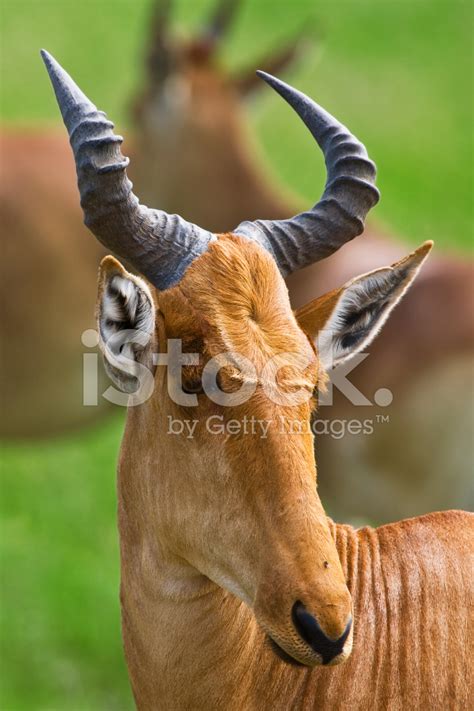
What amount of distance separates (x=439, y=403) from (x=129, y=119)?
6.45 m

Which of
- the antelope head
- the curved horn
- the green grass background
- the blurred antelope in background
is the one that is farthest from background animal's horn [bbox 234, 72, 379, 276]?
the green grass background

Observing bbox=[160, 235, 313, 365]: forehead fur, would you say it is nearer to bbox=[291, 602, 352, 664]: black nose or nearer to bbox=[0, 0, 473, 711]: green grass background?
bbox=[291, 602, 352, 664]: black nose

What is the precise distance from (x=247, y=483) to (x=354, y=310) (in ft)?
4.32

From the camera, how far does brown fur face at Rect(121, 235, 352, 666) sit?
18.9 feet

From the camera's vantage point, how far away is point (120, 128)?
23859 mm

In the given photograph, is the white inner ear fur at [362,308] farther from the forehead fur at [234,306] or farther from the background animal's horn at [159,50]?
the background animal's horn at [159,50]

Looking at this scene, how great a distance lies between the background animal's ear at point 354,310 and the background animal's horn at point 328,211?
247 millimetres

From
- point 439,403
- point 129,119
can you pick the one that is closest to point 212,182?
point 129,119

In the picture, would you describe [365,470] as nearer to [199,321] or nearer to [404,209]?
[199,321]

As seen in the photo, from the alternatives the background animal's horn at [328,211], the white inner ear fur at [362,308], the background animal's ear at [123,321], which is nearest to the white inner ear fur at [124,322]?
the background animal's ear at [123,321]

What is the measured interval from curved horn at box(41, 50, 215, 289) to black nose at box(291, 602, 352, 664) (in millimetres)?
1768

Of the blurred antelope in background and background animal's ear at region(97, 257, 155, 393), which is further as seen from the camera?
the blurred antelope in background

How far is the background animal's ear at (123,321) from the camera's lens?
6328 mm

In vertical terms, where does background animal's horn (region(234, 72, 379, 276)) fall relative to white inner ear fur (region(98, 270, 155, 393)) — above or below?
above
